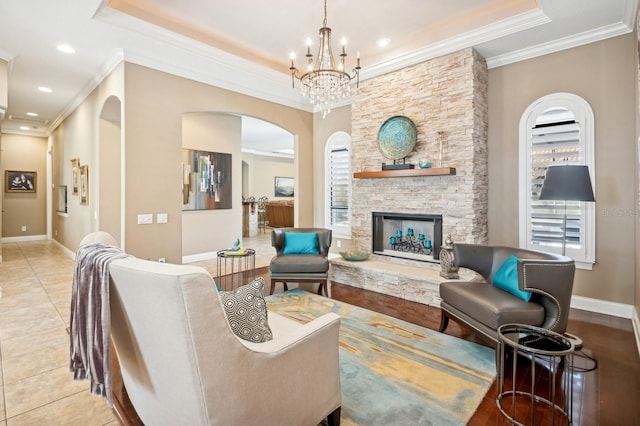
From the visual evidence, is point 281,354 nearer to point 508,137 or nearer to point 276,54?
point 508,137

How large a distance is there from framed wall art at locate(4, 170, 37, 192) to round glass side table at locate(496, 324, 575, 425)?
11.2m

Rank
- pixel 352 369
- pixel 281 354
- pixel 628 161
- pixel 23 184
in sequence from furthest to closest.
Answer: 1. pixel 23 184
2. pixel 628 161
3. pixel 352 369
4. pixel 281 354

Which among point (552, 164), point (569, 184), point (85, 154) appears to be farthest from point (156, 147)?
point (552, 164)

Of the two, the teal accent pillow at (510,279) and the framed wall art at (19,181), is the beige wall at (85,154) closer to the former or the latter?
the framed wall art at (19,181)

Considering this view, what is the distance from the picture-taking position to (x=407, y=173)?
177 inches

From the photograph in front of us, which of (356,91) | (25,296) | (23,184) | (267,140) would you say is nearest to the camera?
(25,296)

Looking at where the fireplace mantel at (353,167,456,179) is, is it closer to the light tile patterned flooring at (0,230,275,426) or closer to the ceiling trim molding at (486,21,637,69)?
the ceiling trim molding at (486,21,637,69)

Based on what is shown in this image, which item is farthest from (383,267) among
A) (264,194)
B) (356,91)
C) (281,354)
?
(264,194)

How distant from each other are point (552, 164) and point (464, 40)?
181 centimetres

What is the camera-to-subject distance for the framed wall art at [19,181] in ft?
27.9

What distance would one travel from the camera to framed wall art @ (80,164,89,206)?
5598 mm

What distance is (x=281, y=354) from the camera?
1489 mm

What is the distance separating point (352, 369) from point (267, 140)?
8.63m

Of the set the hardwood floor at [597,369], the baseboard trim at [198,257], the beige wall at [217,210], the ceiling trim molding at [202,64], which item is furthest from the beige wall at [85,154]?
the hardwood floor at [597,369]
